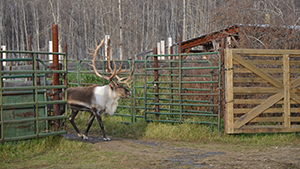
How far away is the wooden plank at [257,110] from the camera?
27.6 ft

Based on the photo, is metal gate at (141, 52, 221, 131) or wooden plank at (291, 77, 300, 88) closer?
wooden plank at (291, 77, 300, 88)

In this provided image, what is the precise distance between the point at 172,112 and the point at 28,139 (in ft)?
15.4

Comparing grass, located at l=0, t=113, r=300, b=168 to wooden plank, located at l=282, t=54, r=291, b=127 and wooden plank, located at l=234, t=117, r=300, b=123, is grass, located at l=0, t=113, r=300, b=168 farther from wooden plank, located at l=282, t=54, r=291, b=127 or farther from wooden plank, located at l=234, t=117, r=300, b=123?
wooden plank, located at l=282, t=54, r=291, b=127

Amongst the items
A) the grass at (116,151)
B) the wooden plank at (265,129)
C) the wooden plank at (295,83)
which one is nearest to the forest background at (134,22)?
the wooden plank at (295,83)

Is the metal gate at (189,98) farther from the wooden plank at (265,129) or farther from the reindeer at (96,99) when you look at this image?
the reindeer at (96,99)

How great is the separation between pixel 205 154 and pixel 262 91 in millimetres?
2576

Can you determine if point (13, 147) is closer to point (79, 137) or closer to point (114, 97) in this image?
point (79, 137)

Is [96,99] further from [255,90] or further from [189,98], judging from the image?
[255,90]

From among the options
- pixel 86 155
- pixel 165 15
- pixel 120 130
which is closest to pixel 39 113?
pixel 86 155

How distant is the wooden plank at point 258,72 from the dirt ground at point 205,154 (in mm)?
1673

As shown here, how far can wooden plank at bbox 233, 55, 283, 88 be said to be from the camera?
27.5 feet

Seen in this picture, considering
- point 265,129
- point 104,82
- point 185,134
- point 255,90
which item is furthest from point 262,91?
point 104,82

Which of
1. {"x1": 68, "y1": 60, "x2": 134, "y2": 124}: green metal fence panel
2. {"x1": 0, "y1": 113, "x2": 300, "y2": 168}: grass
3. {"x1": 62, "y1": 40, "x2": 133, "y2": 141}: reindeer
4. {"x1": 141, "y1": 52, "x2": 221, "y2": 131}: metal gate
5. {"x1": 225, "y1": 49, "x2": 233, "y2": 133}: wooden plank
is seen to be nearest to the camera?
{"x1": 0, "y1": 113, "x2": 300, "y2": 168}: grass

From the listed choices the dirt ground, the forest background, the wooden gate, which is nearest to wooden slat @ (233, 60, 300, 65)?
the wooden gate
